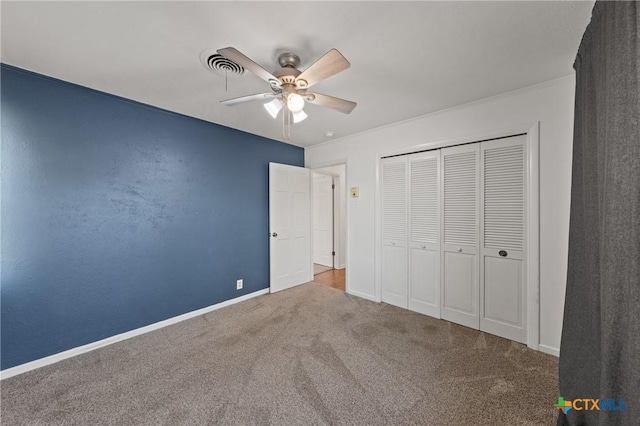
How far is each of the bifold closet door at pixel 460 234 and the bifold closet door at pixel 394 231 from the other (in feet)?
1.58

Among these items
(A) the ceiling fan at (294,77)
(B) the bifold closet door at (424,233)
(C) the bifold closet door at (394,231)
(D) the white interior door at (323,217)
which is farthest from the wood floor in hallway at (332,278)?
(A) the ceiling fan at (294,77)

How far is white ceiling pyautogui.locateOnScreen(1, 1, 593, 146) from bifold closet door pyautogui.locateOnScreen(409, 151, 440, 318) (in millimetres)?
854

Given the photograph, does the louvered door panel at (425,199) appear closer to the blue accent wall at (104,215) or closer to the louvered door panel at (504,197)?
the louvered door panel at (504,197)

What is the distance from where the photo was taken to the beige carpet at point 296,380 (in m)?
1.60

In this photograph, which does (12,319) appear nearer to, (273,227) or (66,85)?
(66,85)

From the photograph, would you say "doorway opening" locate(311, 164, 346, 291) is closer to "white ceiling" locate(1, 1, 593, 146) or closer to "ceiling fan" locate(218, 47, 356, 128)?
"white ceiling" locate(1, 1, 593, 146)

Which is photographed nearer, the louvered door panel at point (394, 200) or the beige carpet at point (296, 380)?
the beige carpet at point (296, 380)

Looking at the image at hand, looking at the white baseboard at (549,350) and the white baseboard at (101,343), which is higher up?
the white baseboard at (549,350)

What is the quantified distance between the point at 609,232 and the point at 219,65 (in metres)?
2.46

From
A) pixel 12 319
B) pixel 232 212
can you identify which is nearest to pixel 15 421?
pixel 12 319

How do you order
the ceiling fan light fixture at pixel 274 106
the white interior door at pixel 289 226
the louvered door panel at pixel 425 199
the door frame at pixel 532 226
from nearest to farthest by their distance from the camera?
the ceiling fan light fixture at pixel 274 106 < the door frame at pixel 532 226 < the louvered door panel at pixel 425 199 < the white interior door at pixel 289 226

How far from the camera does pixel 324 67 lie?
1526 mm

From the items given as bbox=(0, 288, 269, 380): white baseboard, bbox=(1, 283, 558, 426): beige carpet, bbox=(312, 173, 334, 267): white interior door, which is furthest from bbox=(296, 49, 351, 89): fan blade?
bbox=(312, 173, 334, 267): white interior door

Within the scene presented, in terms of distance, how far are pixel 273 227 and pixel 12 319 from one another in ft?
8.66
